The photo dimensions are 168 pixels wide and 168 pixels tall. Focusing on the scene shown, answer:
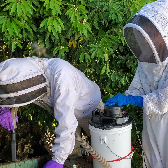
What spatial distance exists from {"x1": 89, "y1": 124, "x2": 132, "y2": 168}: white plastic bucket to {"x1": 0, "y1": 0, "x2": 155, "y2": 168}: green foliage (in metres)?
0.94

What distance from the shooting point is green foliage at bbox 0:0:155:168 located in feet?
9.55

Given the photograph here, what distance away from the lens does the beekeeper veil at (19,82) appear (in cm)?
229

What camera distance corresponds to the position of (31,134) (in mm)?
3406

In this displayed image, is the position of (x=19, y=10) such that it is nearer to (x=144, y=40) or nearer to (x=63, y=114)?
(x=63, y=114)

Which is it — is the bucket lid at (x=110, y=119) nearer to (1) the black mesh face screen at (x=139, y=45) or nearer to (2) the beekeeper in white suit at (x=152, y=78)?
(2) the beekeeper in white suit at (x=152, y=78)

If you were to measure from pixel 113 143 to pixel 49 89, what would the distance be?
840 mm

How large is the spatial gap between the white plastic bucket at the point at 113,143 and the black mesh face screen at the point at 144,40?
760mm

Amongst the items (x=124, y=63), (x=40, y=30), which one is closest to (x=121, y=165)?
(x=124, y=63)

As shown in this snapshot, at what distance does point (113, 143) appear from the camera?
265 cm

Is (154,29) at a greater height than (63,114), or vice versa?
(154,29)

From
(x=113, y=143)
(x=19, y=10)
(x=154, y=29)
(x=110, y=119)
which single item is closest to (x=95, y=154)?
(x=113, y=143)

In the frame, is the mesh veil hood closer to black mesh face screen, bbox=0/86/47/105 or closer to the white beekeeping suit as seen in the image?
the white beekeeping suit

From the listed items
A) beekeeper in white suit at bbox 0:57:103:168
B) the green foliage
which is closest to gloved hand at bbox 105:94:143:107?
beekeeper in white suit at bbox 0:57:103:168

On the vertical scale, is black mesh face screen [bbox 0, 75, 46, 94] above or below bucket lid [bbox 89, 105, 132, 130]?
above
